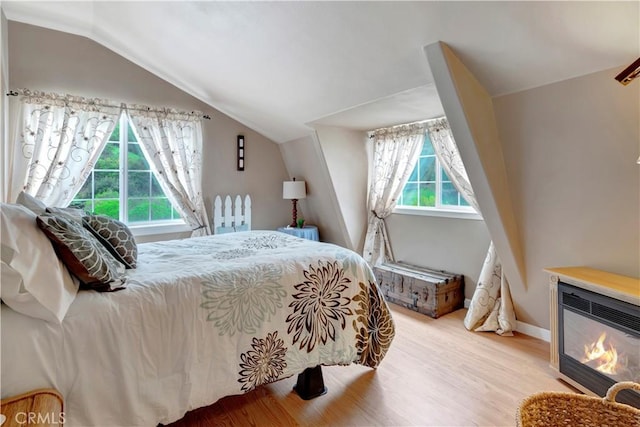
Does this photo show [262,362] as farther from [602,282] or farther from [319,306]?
[602,282]

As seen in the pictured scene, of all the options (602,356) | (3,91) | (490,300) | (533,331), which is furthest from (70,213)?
(533,331)

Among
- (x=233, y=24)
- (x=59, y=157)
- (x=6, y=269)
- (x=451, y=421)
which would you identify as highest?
(x=233, y=24)

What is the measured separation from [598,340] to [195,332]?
88.8 inches

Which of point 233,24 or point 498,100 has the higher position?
point 233,24

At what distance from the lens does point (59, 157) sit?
10.2 ft

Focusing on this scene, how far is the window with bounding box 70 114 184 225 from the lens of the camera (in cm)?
344

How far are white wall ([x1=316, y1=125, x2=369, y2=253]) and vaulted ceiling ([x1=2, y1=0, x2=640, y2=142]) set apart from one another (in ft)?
0.81

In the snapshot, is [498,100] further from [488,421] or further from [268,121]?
[268,121]

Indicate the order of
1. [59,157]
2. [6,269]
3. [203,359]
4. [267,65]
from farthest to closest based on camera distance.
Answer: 1. [59,157]
2. [267,65]
3. [203,359]
4. [6,269]

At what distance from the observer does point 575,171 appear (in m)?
2.09

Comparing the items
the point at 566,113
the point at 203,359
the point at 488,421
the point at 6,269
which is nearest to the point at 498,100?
the point at 566,113

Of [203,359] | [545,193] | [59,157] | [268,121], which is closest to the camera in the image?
[203,359]

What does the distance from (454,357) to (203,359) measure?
184cm

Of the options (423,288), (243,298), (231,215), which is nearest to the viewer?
(243,298)
